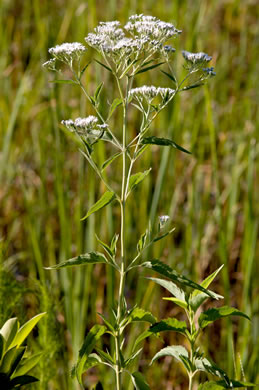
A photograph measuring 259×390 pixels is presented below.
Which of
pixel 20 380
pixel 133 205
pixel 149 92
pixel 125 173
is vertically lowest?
pixel 20 380

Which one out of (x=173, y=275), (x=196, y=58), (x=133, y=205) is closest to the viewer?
(x=173, y=275)

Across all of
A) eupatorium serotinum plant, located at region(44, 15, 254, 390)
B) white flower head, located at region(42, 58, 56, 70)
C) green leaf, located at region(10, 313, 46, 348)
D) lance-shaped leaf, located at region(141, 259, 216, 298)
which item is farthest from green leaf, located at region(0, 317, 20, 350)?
white flower head, located at region(42, 58, 56, 70)

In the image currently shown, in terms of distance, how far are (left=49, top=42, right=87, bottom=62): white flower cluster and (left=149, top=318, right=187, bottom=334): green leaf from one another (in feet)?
1.15

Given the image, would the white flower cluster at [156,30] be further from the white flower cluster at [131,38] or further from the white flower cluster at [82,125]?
the white flower cluster at [82,125]

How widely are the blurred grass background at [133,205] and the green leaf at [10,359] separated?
0.25 meters

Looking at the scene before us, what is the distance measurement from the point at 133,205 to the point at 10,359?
1.04m

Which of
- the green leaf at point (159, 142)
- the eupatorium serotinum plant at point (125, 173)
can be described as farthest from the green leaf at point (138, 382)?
the green leaf at point (159, 142)

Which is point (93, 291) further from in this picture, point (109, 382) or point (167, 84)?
point (167, 84)

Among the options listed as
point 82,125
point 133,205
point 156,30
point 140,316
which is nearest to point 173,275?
point 140,316

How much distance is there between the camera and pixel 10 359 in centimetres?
71

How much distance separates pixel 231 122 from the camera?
2164mm

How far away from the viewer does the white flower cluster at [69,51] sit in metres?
0.71

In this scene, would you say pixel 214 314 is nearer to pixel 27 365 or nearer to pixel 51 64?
pixel 27 365

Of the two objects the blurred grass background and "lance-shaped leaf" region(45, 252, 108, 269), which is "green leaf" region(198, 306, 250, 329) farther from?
the blurred grass background
